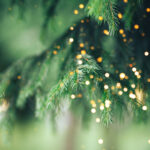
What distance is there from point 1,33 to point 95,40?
3.58 feet

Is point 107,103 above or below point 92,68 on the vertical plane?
below

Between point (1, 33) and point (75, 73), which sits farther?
point (1, 33)

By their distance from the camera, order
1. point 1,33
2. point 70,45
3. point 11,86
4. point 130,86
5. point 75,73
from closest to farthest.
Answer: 1. point 75,73
2. point 130,86
3. point 70,45
4. point 11,86
5. point 1,33

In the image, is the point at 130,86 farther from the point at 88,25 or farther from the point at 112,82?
the point at 88,25

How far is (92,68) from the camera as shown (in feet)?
2.71

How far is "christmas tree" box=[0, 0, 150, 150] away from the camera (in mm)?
835

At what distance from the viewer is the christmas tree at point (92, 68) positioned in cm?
83

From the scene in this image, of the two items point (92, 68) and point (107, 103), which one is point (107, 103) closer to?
point (107, 103)

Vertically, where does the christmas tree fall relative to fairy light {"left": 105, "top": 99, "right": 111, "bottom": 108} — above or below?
above

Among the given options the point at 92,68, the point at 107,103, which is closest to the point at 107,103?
the point at 107,103

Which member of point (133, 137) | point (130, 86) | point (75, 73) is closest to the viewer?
point (75, 73)

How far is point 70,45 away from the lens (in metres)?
1.17

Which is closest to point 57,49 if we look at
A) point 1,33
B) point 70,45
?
point 70,45

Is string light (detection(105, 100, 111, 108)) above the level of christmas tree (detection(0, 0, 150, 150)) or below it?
below
